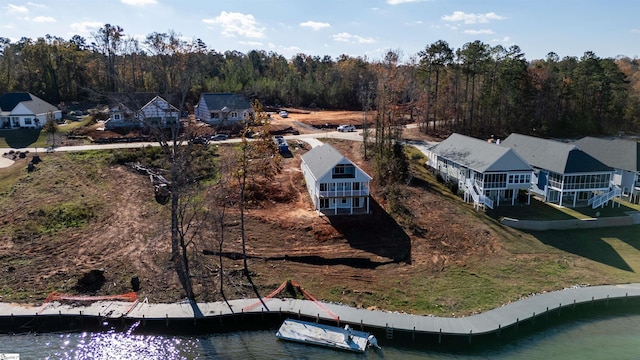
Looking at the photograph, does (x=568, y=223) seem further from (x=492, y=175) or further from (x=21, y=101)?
(x=21, y=101)

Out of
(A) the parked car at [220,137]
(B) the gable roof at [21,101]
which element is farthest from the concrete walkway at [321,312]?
(B) the gable roof at [21,101]

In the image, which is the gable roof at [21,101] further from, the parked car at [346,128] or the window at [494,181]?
the window at [494,181]

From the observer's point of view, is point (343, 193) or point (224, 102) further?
point (224, 102)

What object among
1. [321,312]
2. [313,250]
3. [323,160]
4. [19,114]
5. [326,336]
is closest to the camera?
[326,336]

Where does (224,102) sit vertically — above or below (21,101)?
above

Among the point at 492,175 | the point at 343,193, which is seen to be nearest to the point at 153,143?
the point at 343,193

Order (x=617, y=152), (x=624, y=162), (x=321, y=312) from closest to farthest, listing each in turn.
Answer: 1. (x=321, y=312)
2. (x=624, y=162)
3. (x=617, y=152)
